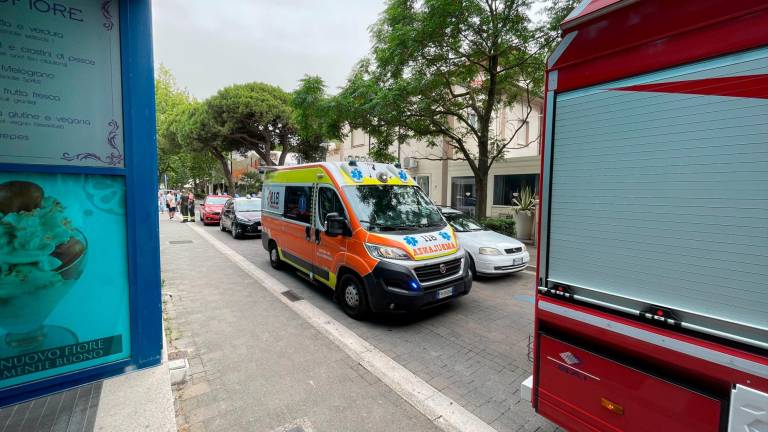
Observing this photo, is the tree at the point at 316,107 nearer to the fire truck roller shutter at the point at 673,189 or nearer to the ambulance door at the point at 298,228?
the ambulance door at the point at 298,228

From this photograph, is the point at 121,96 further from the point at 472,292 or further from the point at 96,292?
the point at 472,292

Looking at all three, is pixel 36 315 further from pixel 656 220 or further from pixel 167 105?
pixel 167 105

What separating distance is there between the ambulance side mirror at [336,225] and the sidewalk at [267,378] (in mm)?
1425

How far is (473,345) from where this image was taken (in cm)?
426

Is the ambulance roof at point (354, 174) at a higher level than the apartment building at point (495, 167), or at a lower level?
lower

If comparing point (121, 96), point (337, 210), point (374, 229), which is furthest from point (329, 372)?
point (121, 96)

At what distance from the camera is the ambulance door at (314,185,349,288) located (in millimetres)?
5270

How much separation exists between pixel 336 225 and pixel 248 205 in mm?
10292

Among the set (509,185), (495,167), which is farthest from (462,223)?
(495,167)

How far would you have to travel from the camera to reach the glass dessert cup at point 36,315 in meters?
2.38

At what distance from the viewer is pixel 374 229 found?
16.0 feet

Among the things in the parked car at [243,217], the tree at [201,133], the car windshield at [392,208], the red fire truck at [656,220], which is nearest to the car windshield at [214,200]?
the parked car at [243,217]

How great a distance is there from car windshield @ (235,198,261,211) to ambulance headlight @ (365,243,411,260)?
10580 millimetres

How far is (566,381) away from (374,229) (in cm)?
308
